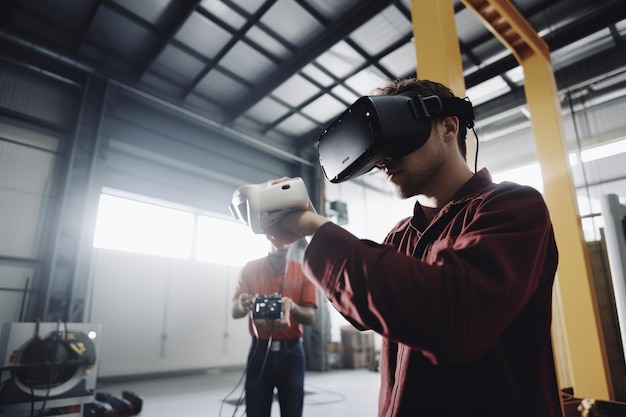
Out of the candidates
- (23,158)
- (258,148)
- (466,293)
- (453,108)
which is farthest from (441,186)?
(258,148)

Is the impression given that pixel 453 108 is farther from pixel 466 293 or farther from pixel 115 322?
pixel 115 322

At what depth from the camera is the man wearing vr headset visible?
52 cm

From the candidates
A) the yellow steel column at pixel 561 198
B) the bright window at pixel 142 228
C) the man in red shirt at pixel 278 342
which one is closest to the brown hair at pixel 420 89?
the man in red shirt at pixel 278 342

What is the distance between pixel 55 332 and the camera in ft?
11.3

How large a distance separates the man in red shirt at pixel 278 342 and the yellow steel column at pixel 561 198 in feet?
7.42

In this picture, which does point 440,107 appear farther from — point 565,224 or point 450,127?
point 565,224

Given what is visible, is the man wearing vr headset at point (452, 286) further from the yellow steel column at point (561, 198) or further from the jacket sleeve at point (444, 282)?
the yellow steel column at point (561, 198)

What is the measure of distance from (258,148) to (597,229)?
7057mm

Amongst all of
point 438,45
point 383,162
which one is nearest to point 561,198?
point 438,45

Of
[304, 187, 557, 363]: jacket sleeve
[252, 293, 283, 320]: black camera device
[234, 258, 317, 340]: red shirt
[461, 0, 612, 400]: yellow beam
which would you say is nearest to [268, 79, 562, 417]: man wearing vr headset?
[304, 187, 557, 363]: jacket sleeve

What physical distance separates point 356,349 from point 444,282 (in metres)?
9.21

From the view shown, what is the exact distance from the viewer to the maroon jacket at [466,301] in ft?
1.68

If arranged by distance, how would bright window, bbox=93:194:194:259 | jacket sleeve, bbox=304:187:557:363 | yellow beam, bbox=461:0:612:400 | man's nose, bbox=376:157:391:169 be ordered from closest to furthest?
1. jacket sleeve, bbox=304:187:557:363
2. man's nose, bbox=376:157:391:169
3. yellow beam, bbox=461:0:612:400
4. bright window, bbox=93:194:194:259

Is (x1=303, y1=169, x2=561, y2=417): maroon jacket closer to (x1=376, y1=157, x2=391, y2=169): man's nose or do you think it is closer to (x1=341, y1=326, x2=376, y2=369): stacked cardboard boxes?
(x1=376, y1=157, x2=391, y2=169): man's nose
